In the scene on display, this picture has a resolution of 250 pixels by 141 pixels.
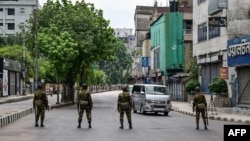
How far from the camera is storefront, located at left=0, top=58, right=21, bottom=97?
69.9m

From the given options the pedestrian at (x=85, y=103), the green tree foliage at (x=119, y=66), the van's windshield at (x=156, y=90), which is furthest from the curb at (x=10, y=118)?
the green tree foliage at (x=119, y=66)

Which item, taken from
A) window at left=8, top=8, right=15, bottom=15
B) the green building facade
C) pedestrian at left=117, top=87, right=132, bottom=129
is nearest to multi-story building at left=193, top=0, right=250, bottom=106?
pedestrian at left=117, top=87, right=132, bottom=129

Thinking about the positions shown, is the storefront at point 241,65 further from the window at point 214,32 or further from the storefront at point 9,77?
the storefront at point 9,77

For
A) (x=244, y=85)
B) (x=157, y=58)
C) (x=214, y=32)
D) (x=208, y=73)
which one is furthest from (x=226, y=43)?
(x=157, y=58)

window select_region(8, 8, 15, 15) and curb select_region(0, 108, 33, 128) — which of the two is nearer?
curb select_region(0, 108, 33, 128)

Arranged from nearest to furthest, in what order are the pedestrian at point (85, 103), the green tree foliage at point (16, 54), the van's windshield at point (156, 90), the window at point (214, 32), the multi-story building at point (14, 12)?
the pedestrian at point (85, 103) → the van's windshield at point (156, 90) → the window at point (214, 32) → the green tree foliage at point (16, 54) → the multi-story building at point (14, 12)

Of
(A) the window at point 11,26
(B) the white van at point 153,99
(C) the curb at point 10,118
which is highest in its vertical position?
(A) the window at point 11,26

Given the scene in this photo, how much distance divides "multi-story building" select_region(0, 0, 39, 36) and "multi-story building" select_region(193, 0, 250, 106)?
Result: 75147 mm

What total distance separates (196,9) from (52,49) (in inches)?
548

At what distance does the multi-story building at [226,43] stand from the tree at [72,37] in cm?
834

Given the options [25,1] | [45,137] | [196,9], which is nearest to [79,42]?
[196,9]

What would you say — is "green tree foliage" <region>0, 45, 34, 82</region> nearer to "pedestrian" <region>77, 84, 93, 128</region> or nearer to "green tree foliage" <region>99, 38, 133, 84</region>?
"green tree foliage" <region>99, 38, 133, 84</region>

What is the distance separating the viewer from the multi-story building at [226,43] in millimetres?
34625

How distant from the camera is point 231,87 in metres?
38.1
